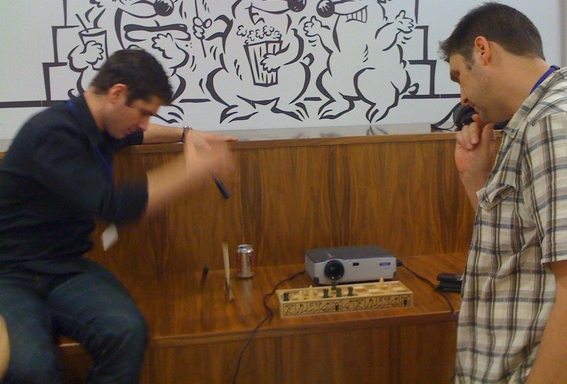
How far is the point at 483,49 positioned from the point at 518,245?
13.4 inches

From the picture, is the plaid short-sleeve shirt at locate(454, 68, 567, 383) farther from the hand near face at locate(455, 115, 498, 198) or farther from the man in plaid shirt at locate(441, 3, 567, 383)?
the hand near face at locate(455, 115, 498, 198)

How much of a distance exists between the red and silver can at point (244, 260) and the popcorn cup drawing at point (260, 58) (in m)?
0.62

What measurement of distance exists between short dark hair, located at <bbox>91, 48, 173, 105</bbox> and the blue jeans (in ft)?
1.47

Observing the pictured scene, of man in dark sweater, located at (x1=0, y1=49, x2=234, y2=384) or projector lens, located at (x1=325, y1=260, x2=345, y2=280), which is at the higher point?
man in dark sweater, located at (x1=0, y1=49, x2=234, y2=384)

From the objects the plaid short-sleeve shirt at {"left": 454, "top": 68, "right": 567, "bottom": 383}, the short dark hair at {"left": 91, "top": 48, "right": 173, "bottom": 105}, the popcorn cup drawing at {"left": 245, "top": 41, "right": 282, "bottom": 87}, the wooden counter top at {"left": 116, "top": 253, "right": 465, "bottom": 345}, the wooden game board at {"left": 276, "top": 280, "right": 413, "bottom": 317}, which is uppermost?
the popcorn cup drawing at {"left": 245, "top": 41, "right": 282, "bottom": 87}

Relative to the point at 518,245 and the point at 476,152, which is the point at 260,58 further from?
the point at 518,245

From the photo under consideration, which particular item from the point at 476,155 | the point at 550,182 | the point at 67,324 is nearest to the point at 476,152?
the point at 476,155

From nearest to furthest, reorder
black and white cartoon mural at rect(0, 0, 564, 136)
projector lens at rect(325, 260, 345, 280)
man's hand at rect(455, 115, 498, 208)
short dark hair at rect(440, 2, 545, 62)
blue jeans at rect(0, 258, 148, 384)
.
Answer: short dark hair at rect(440, 2, 545, 62) < blue jeans at rect(0, 258, 148, 384) < man's hand at rect(455, 115, 498, 208) < projector lens at rect(325, 260, 345, 280) < black and white cartoon mural at rect(0, 0, 564, 136)

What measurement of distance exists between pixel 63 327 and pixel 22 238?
8.8 inches

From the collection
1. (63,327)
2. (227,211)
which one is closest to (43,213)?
(63,327)

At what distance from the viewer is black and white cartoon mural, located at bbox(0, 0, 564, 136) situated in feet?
5.86

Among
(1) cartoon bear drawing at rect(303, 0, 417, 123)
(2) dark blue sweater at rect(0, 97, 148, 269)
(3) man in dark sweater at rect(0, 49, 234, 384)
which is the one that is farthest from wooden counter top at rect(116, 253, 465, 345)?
(1) cartoon bear drawing at rect(303, 0, 417, 123)

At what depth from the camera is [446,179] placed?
172cm

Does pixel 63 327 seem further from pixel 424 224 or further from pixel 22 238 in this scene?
pixel 424 224
